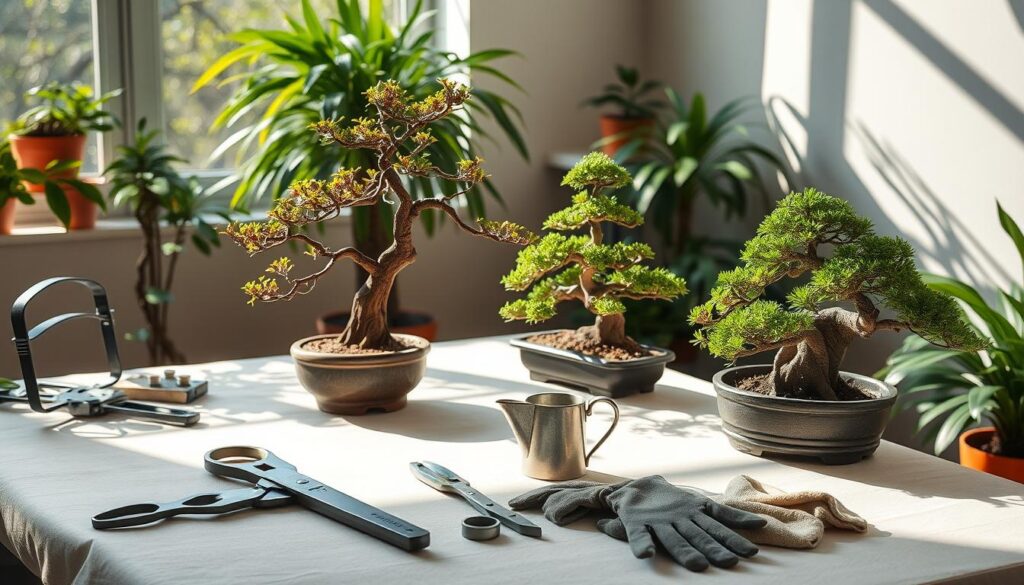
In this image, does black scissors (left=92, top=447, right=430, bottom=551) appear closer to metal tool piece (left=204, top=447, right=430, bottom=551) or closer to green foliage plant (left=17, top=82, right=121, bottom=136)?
metal tool piece (left=204, top=447, right=430, bottom=551)

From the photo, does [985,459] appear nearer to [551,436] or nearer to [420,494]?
[551,436]

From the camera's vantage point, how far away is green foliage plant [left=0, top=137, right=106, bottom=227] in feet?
11.1

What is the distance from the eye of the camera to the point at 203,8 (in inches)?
158

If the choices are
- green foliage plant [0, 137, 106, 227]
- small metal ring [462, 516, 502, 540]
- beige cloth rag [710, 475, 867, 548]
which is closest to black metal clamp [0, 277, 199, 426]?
small metal ring [462, 516, 502, 540]

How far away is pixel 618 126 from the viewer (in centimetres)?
409

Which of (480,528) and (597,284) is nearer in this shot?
(480,528)

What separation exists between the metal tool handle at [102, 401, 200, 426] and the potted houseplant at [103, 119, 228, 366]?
1.56 m

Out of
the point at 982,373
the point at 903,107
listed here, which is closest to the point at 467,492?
the point at 982,373

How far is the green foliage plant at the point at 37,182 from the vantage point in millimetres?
3383

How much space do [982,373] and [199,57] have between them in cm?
275

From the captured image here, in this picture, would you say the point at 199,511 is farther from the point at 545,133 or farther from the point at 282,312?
the point at 545,133

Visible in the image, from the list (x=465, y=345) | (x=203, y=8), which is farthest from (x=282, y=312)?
(x=465, y=345)

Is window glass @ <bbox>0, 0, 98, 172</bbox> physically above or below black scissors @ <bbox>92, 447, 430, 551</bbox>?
above

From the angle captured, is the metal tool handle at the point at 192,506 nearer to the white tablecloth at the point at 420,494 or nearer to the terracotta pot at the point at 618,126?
the white tablecloth at the point at 420,494
